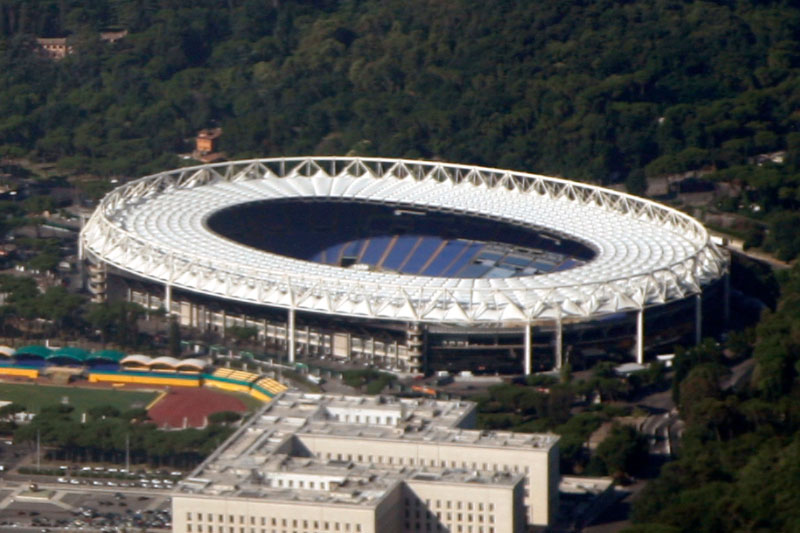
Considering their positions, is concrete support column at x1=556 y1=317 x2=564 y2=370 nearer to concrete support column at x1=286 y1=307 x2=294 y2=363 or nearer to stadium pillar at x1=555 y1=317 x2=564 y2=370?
stadium pillar at x1=555 y1=317 x2=564 y2=370

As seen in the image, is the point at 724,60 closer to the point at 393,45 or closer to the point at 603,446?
the point at 393,45

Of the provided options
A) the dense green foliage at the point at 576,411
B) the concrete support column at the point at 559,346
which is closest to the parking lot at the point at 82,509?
the dense green foliage at the point at 576,411

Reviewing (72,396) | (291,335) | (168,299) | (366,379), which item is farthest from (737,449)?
(168,299)

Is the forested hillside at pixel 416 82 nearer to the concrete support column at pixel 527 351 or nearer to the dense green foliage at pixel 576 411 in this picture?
the concrete support column at pixel 527 351

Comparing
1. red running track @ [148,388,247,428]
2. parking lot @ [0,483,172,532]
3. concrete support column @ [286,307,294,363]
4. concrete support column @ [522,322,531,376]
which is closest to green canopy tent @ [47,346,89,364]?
red running track @ [148,388,247,428]

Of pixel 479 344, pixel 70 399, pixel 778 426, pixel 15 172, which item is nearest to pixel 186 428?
pixel 70 399

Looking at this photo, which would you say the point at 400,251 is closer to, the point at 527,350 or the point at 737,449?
the point at 527,350
